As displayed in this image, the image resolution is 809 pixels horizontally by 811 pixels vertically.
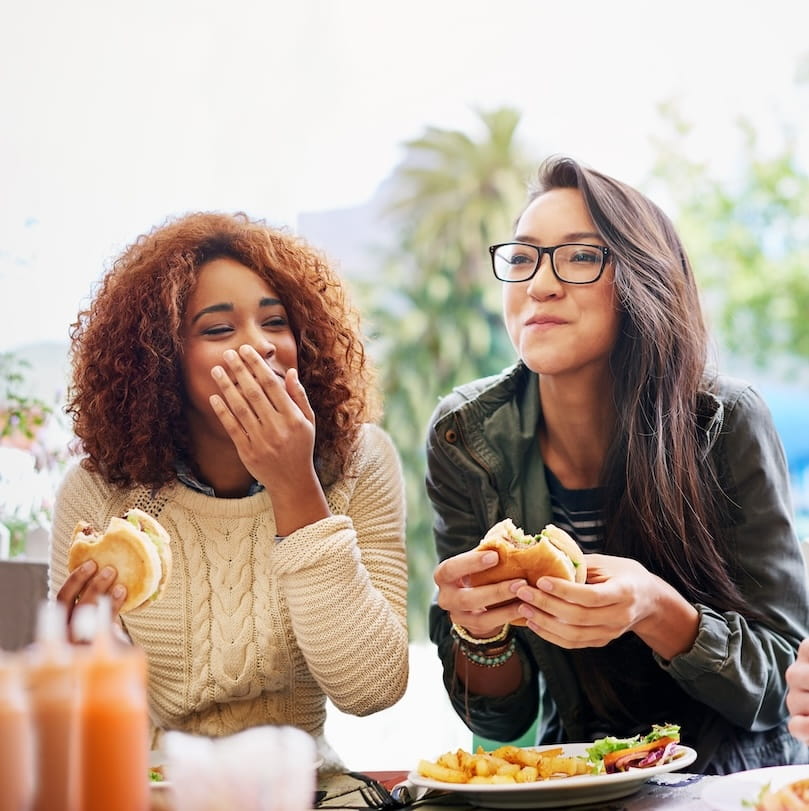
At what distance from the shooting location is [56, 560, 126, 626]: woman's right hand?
142 cm

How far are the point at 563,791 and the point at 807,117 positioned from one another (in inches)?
322

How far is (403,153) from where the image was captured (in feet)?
20.4

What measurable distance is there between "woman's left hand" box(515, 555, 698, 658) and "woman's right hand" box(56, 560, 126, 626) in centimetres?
60

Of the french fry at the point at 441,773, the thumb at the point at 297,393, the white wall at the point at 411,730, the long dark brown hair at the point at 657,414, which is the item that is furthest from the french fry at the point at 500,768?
the white wall at the point at 411,730

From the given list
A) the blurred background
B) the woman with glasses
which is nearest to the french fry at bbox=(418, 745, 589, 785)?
the woman with glasses

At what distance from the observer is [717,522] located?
2014 millimetres

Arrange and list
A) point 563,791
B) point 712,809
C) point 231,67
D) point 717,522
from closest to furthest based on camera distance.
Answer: point 712,809 → point 563,791 → point 717,522 → point 231,67

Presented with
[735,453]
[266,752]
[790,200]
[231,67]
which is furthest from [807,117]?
[266,752]

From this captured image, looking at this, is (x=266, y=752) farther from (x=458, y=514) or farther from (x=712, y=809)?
(x=458, y=514)

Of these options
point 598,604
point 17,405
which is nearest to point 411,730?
point 17,405

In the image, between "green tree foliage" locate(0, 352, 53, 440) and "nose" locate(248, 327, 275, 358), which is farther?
"green tree foliage" locate(0, 352, 53, 440)

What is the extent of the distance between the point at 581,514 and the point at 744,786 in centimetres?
88

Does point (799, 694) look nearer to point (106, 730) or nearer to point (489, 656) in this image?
point (489, 656)

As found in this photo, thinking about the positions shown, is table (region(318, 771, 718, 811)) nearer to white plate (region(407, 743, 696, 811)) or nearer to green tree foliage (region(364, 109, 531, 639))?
white plate (region(407, 743, 696, 811))
